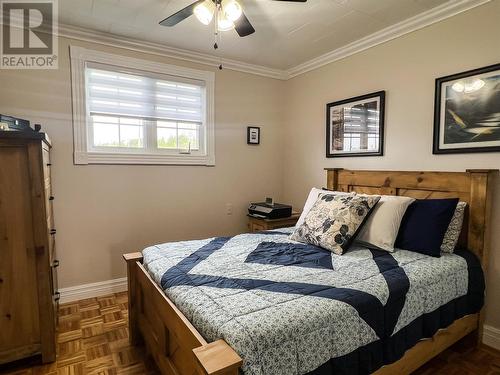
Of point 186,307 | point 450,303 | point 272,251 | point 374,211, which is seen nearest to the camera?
point 186,307

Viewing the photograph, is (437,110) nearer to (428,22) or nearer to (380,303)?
(428,22)

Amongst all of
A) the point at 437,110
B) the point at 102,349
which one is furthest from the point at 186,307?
the point at 437,110

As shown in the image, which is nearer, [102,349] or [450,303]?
[450,303]

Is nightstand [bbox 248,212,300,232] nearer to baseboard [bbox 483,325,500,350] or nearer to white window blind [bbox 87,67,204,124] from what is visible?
white window blind [bbox 87,67,204,124]

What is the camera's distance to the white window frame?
261 cm

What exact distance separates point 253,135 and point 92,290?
2299mm

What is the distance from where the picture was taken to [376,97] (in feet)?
8.84

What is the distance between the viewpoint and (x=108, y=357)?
75.6 inches

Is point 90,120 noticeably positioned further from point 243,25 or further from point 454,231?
point 454,231

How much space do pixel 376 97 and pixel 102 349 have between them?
2.92m

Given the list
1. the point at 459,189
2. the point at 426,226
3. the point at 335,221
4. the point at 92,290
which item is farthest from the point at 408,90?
the point at 92,290

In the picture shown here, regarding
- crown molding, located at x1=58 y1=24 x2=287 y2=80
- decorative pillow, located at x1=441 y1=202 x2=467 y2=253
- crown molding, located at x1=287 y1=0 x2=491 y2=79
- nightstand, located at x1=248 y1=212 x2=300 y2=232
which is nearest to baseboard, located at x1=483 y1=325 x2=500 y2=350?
decorative pillow, located at x1=441 y1=202 x2=467 y2=253

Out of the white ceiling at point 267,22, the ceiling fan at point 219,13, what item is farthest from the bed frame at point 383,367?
the ceiling fan at point 219,13

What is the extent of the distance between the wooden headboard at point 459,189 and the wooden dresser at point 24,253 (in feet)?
8.26
